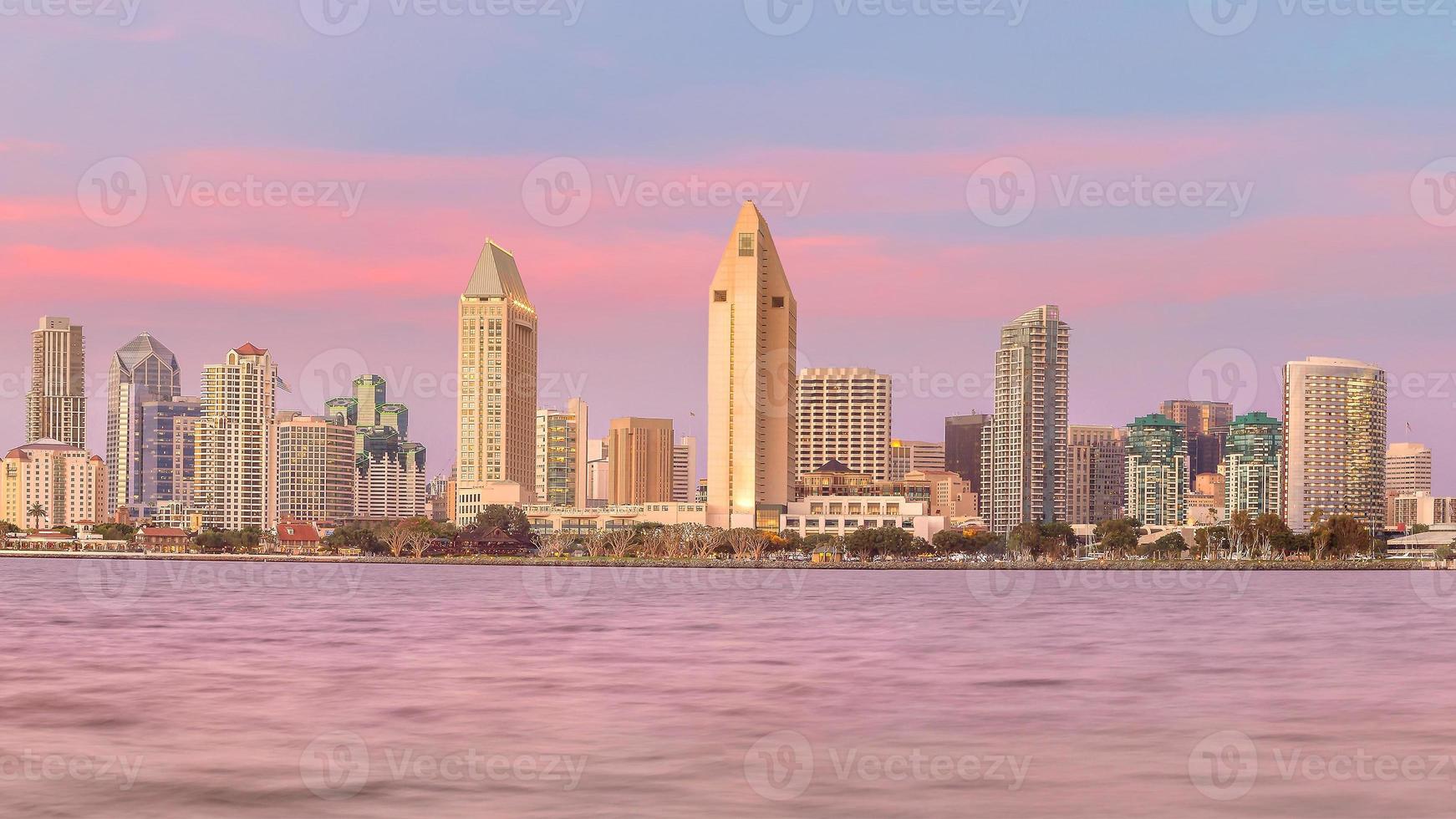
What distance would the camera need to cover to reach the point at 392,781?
3419cm

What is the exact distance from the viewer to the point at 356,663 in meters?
60.3

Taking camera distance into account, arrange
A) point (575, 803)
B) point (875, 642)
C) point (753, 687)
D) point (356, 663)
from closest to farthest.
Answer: point (575, 803), point (753, 687), point (356, 663), point (875, 642)

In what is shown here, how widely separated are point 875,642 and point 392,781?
41742 millimetres

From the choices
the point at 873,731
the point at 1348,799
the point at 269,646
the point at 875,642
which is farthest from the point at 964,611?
the point at 1348,799

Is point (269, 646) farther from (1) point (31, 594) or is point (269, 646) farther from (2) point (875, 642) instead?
(1) point (31, 594)

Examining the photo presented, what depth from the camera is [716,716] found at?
149 feet

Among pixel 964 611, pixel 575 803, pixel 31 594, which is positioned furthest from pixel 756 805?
pixel 31 594

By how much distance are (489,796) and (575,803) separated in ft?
6.50

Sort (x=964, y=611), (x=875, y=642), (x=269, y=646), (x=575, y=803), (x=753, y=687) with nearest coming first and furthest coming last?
(x=575, y=803) < (x=753, y=687) < (x=269, y=646) < (x=875, y=642) < (x=964, y=611)

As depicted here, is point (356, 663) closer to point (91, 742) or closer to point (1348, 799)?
point (91, 742)

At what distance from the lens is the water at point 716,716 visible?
3312 centimetres

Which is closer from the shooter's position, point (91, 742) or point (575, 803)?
point (575, 803)

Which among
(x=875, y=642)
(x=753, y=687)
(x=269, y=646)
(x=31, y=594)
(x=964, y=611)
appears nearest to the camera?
(x=753, y=687)

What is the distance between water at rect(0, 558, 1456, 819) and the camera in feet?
109
